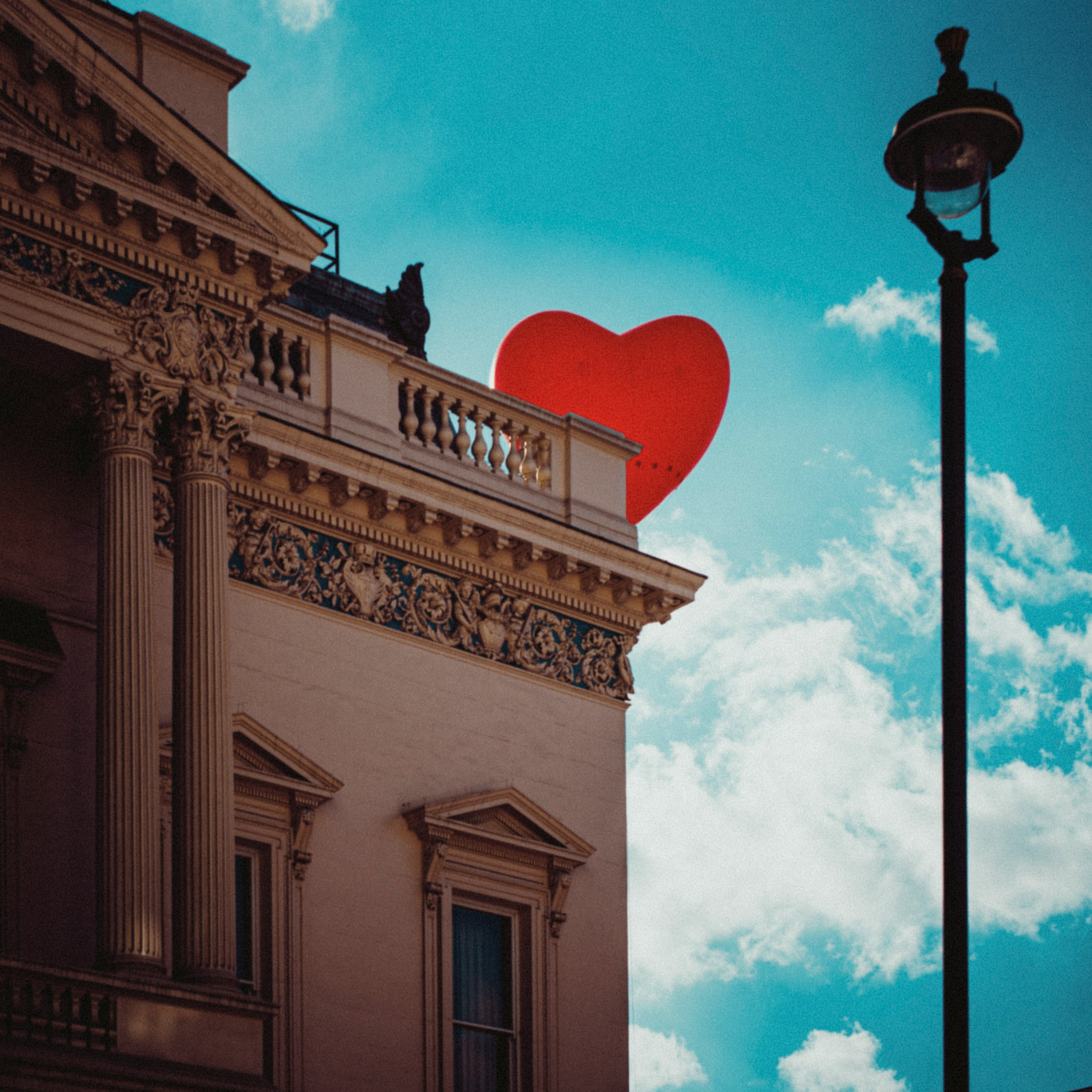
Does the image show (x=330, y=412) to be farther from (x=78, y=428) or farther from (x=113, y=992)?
(x=113, y=992)

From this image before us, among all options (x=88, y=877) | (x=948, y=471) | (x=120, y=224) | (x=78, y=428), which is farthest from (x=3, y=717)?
(x=948, y=471)

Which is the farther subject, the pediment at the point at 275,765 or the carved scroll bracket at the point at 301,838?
the carved scroll bracket at the point at 301,838

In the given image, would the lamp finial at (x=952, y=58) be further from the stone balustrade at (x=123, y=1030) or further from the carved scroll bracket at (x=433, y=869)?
the carved scroll bracket at (x=433, y=869)

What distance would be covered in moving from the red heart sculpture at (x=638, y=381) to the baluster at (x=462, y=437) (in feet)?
4.69

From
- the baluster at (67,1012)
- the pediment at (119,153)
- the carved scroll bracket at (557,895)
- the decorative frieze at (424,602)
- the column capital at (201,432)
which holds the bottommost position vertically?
the baluster at (67,1012)

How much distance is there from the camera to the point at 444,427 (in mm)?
20047

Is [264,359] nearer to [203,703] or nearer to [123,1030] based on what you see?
[203,703]

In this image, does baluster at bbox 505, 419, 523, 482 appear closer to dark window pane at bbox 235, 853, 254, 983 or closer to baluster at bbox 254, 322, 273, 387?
baluster at bbox 254, 322, 273, 387

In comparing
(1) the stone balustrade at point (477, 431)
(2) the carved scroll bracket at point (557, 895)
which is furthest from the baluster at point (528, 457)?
(2) the carved scroll bracket at point (557, 895)

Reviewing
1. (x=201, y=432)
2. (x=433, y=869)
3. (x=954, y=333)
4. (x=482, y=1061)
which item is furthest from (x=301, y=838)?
(x=954, y=333)

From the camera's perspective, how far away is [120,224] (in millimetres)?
15906

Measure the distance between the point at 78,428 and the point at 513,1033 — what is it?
703 cm

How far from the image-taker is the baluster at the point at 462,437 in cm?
2009

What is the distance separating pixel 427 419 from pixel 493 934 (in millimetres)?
5041
